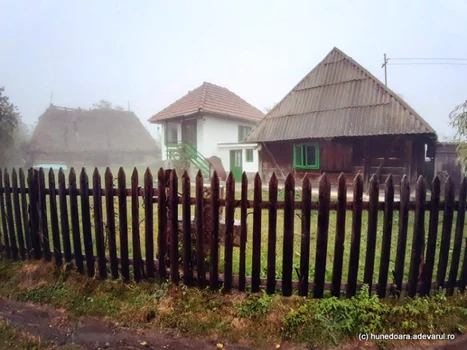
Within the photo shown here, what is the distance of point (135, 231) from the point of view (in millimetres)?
3121

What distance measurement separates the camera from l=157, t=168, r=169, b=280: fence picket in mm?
3055

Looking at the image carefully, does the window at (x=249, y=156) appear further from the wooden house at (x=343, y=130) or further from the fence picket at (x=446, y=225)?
the fence picket at (x=446, y=225)

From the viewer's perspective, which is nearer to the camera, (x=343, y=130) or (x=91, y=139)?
(x=343, y=130)

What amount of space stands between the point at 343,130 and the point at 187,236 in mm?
9331

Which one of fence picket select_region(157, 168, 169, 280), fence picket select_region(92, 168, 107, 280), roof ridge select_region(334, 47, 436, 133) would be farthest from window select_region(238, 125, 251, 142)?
fence picket select_region(157, 168, 169, 280)

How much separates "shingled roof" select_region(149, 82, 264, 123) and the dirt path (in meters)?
16.0

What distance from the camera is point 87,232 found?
3.33 metres

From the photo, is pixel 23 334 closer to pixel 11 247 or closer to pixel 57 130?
pixel 11 247

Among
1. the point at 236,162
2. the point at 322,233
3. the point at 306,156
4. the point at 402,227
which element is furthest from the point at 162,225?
the point at 236,162

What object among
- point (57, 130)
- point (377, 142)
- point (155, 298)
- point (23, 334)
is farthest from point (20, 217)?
point (57, 130)

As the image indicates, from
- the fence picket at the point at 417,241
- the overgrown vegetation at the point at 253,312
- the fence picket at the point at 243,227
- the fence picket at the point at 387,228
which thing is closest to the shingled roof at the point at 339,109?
the fence picket at the point at 417,241

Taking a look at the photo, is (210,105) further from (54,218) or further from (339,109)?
(54,218)

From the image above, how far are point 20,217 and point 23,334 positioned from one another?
1.90m

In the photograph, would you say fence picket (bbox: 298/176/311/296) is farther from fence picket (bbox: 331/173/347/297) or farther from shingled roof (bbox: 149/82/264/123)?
shingled roof (bbox: 149/82/264/123)
